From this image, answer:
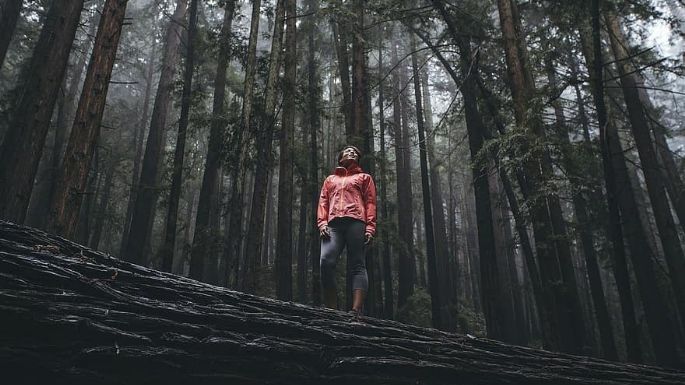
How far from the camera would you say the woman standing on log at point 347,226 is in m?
4.89

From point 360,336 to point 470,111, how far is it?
8.15 metres

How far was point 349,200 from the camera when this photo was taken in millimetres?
5055

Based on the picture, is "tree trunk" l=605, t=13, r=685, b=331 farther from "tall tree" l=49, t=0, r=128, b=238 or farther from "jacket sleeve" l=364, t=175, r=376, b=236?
"tall tree" l=49, t=0, r=128, b=238

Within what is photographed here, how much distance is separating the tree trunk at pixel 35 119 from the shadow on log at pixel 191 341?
5404mm

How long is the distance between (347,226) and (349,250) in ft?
0.99

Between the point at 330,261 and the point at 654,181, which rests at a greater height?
the point at 654,181

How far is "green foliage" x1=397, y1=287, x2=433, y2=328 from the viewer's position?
17375mm

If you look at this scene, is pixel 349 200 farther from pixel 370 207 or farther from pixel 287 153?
pixel 287 153

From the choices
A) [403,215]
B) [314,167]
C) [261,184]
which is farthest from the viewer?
[403,215]

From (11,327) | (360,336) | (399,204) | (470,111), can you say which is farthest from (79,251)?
(399,204)

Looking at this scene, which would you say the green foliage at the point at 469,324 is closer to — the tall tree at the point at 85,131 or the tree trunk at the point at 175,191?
the tree trunk at the point at 175,191

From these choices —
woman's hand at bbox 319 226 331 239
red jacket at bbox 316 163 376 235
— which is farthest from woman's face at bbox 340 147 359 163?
woman's hand at bbox 319 226 331 239

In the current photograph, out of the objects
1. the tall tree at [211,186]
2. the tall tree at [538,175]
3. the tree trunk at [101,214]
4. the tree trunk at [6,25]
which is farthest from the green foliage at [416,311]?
the tree trunk at [6,25]

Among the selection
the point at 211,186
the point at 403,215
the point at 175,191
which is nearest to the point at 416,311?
the point at 403,215
